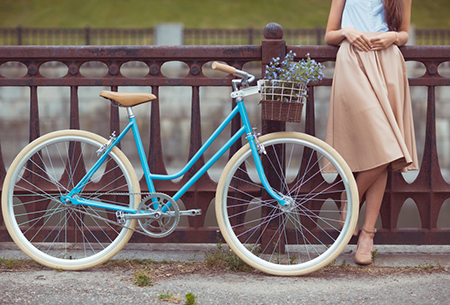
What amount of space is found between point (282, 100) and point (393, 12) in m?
1.12

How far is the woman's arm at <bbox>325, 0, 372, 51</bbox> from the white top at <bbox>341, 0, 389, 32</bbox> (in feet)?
0.32

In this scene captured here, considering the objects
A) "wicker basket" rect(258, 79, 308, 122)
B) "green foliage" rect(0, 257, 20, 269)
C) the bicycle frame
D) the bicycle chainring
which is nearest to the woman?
"wicker basket" rect(258, 79, 308, 122)

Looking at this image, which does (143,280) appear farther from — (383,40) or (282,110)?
(383,40)

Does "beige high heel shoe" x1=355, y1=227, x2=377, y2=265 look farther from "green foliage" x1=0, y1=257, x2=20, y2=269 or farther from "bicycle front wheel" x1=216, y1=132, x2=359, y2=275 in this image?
"green foliage" x1=0, y1=257, x2=20, y2=269

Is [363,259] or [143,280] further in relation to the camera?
[363,259]

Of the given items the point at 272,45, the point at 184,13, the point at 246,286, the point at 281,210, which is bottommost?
the point at 246,286

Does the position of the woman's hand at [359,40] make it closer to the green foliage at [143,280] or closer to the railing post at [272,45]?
the railing post at [272,45]

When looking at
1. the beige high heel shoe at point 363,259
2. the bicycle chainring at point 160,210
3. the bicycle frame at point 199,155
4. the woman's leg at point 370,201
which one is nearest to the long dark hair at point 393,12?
the woman's leg at point 370,201

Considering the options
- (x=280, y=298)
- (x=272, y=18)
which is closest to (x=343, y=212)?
(x=280, y=298)

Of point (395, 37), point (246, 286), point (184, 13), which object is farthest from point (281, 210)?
point (184, 13)

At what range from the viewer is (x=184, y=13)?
2398 centimetres

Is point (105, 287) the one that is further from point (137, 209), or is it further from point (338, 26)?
point (338, 26)

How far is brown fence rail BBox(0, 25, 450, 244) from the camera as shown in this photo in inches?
137

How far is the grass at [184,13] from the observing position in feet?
75.1
